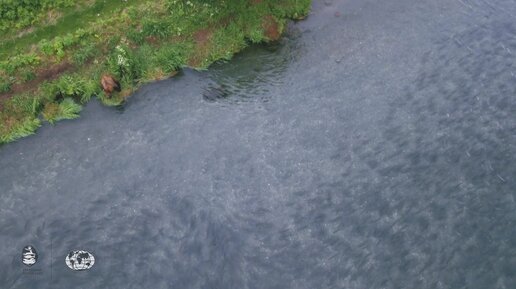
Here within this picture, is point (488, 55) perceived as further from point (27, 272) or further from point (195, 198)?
point (27, 272)

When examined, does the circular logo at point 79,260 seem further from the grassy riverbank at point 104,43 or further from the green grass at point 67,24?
the green grass at point 67,24

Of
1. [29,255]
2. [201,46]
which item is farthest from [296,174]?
[29,255]

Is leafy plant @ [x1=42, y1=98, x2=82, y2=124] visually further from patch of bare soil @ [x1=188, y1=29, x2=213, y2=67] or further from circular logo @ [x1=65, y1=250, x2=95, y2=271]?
circular logo @ [x1=65, y1=250, x2=95, y2=271]

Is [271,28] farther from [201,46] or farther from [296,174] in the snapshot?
[296,174]

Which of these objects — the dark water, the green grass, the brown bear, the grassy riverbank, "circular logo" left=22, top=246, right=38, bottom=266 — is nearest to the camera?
the dark water

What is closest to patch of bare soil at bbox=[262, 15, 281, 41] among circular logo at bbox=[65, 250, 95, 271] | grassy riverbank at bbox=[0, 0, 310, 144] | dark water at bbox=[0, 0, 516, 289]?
grassy riverbank at bbox=[0, 0, 310, 144]

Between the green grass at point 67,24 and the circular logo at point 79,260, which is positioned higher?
the green grass at point 67,24

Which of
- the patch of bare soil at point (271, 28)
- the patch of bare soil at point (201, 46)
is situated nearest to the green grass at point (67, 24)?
the patch of bare soil at point (201, 46)
